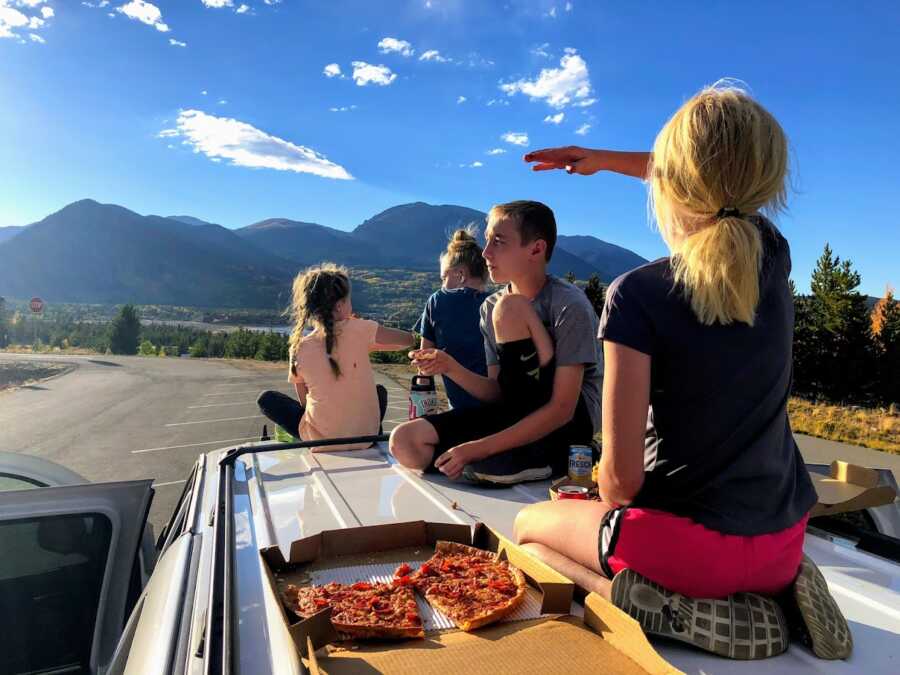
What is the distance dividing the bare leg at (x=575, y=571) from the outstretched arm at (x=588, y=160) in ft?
4.60

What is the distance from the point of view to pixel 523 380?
3436 mm

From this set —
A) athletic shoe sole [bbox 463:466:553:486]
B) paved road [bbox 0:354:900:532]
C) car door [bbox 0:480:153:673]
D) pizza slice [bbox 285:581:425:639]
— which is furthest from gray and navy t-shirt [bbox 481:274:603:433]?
paved road [bbox 0:354:900:532]

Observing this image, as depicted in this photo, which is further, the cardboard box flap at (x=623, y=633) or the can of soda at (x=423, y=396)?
the can of soda at (x=423, y=396)

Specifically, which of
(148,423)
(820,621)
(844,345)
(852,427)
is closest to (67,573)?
(820,621)

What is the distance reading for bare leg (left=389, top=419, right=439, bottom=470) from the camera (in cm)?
339

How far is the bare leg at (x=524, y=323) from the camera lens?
332cm

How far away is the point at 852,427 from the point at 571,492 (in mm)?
25767

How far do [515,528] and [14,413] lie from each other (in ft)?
77.0

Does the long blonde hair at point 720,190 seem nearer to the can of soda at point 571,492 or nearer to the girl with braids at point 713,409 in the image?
the girl with braids at point 713,409

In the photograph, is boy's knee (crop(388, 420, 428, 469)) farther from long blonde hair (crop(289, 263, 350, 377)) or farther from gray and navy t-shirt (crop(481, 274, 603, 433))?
long blonde hair (crop(289, 263, 350, 377))

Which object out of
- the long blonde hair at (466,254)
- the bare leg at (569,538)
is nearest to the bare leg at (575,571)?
the bare leg at (569,538)

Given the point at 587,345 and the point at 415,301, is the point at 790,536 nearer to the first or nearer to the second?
the point at 587,345

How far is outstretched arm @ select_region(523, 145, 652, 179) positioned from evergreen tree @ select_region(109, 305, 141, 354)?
8382cm

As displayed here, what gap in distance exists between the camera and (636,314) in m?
1.72
